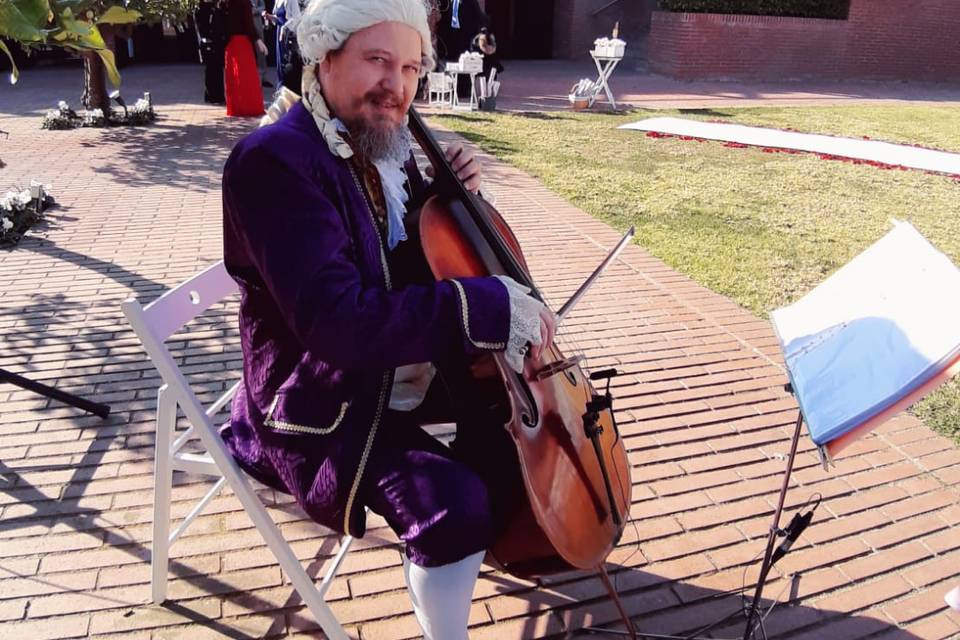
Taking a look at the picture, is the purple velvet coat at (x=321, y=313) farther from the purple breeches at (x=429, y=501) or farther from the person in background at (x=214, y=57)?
the person in background at (x=214, y=57)

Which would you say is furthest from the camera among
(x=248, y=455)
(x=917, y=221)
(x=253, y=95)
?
(x=253, y=95)

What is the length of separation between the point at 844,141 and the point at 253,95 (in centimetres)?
801

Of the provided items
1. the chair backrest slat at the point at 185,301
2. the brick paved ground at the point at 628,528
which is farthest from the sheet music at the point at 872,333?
the chair backrest slat at the point at 185,301

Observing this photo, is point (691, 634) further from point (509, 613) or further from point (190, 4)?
point (190, 4)

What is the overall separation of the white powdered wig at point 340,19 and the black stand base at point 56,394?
6.50ft

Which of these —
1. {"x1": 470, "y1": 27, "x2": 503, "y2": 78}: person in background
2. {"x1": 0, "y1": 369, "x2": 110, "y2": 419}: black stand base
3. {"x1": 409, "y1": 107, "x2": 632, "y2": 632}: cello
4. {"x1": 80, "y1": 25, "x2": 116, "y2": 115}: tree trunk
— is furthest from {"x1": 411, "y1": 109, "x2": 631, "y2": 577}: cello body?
{"x1": 470, "y1": 27, "x2": 503, "y2": 78}: person in background

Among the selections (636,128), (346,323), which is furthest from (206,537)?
(636,128)

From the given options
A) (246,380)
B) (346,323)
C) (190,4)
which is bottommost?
(246,380)

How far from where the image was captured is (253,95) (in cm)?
1002

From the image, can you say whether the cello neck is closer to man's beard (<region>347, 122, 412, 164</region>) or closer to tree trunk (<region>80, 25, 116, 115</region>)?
man's beard (<region>347, 122, 412, 164</region>)

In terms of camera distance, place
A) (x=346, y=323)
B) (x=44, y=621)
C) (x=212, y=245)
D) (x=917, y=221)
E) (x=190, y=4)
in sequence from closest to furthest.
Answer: (x=346, y=323), (x=44, y=621), (x=212, y=245), (x=917, y=221), (x=190, y=4)

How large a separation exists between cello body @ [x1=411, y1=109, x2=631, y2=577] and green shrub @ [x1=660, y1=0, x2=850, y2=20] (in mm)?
15711

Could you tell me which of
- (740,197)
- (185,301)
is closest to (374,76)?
(185,301)

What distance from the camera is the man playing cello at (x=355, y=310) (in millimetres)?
1612
